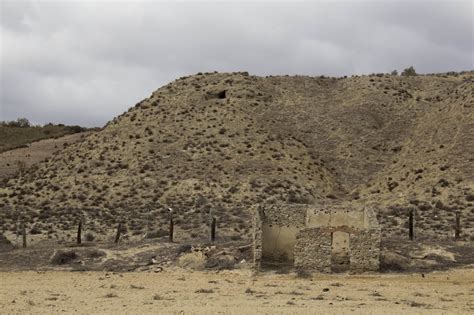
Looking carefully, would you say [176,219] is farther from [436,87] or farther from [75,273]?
[436,87]

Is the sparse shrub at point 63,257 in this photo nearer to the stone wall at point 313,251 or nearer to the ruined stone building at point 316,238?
the ruined stone building at point 316,238

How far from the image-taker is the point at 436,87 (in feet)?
202

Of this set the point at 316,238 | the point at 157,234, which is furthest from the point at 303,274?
the point at 157,234

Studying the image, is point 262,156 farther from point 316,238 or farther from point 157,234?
point 316,238

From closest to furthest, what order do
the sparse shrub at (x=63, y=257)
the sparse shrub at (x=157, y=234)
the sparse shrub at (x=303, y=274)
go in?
the sparse shrub at (x=303, y=274) < the sparse shrub at (x=63, y=257) < the sparse shrub at (x=157, y=234)

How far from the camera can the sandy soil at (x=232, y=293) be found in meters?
18.7

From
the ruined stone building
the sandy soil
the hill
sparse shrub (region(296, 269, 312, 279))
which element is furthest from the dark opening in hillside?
sparse shrub (region(296, 269, 312, 279))

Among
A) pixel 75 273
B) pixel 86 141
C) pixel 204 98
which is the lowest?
pixel 75 273

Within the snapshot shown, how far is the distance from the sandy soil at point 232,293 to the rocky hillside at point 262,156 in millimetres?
10226

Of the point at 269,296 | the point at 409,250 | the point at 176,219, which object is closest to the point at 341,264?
the point at 409,250

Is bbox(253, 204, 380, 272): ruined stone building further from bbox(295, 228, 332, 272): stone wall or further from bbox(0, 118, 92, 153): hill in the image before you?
bbox(0, 118, 92, 153): hill

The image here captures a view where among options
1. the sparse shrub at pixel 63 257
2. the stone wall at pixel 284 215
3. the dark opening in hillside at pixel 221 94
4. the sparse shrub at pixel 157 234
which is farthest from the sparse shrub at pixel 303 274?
the dark opening in hillside at pixel 221 94

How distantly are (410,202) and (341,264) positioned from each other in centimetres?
1522

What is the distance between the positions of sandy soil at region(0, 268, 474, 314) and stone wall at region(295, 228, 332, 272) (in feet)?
2.05
